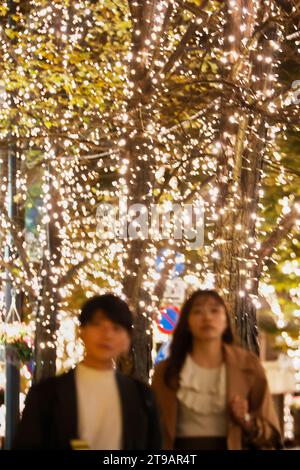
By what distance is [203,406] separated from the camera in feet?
19.0

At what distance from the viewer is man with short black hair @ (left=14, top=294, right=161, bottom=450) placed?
4.79 m

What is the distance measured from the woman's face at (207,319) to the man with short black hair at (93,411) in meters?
0.98

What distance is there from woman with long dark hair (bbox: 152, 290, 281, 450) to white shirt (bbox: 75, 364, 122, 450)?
32.9 inches

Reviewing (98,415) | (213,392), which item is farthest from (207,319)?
→ (98,415)

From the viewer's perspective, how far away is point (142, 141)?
1355 centimetres

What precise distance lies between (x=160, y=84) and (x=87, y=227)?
337 inches

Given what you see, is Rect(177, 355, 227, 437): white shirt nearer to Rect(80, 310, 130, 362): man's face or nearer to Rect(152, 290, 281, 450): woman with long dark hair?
Rect(152, 290, 281, 450): woman with long dark hair

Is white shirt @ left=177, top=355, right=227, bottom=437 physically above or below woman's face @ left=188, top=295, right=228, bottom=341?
below

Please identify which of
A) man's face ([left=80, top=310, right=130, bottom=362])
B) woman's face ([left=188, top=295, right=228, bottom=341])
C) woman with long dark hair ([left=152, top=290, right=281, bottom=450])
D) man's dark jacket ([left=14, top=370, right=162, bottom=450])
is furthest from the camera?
woman's face ([left=188, top=295, right=228, bottom=341])

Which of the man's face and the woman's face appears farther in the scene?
the woman's face

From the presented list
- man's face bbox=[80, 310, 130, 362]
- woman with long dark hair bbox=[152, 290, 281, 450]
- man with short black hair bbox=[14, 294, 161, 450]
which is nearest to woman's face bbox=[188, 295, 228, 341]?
woman with long dark hair bbox=[152, 290, 281, 450]

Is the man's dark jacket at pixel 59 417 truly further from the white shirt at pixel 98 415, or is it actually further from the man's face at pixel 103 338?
the man's face at pixel 103 338

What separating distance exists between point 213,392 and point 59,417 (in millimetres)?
1215

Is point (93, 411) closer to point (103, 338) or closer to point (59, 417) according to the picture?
point (59, 417)
